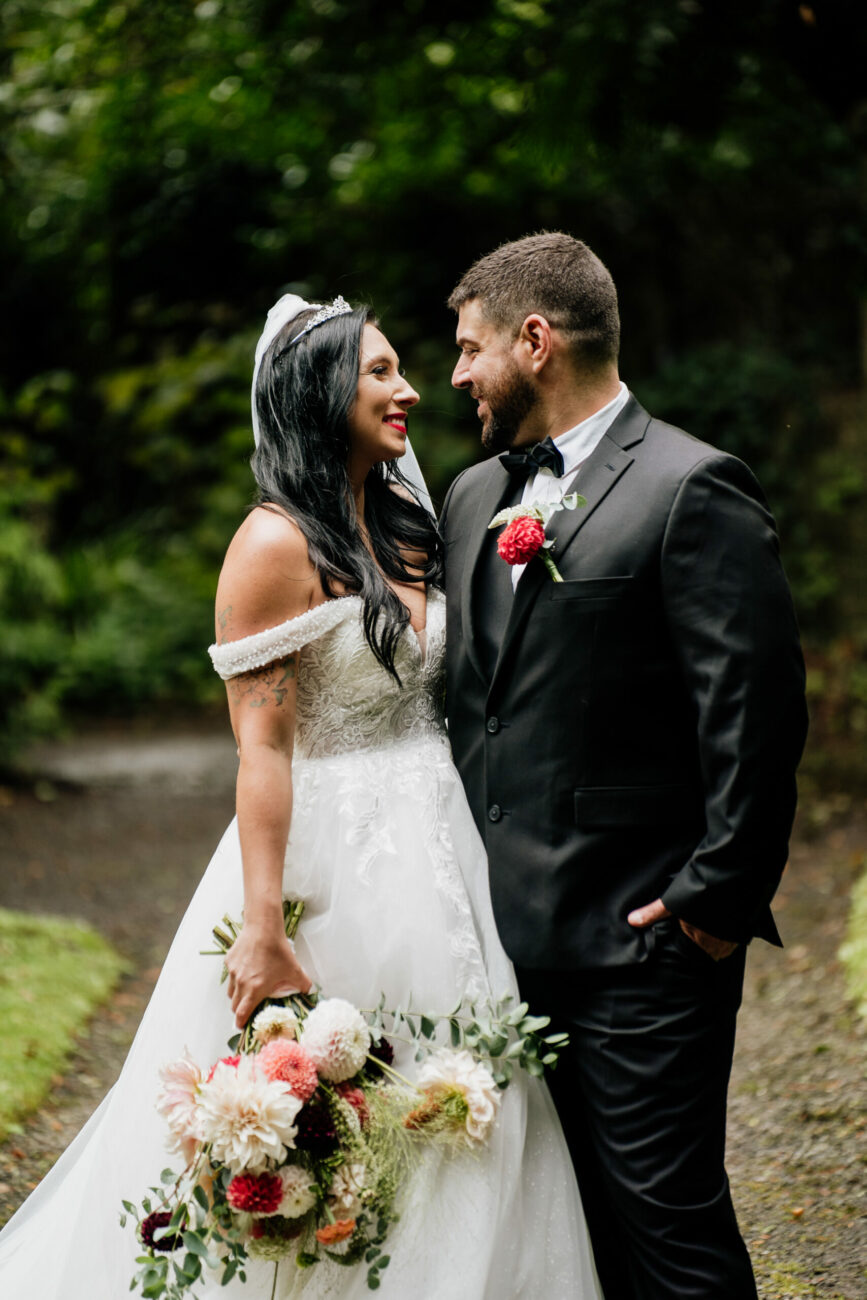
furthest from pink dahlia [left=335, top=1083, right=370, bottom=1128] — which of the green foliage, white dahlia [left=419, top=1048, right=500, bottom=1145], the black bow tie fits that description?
the green foliage

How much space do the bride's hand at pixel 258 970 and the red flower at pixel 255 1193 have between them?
0.32 meters

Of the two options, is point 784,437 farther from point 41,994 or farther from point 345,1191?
point 345,1191

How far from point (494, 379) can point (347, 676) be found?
28.1 inches

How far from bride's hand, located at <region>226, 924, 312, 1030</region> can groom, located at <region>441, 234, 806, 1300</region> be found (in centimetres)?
45

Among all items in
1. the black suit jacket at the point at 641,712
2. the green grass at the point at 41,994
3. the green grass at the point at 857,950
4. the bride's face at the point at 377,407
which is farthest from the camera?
the green grass at the point at 857,950

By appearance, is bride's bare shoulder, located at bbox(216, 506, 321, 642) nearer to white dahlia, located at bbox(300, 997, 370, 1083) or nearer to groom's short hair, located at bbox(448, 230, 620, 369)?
groom's short hair, located at bbox(448, 230, 620, 369)

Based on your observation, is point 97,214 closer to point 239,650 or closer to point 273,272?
point 273,272

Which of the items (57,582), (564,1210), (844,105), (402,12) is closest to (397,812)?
(564,1210)

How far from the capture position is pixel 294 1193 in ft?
7.50

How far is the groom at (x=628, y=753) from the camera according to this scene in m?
2.35

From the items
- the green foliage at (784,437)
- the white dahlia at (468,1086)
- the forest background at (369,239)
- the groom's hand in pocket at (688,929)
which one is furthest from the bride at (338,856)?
the green foliage at (784,437)

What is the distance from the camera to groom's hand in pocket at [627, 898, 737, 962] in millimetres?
2361

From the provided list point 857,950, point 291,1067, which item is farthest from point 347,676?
point 857,950

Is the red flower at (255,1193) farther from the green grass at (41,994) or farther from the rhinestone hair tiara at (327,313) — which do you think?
the green grass at (41,994)
